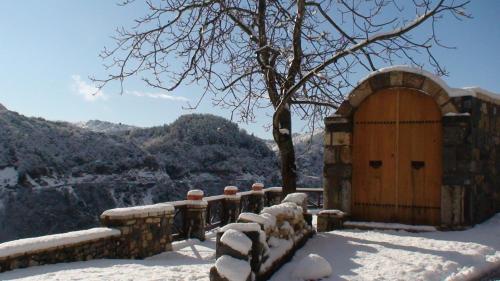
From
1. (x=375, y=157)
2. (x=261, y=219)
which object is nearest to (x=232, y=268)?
(x=261, y=219)

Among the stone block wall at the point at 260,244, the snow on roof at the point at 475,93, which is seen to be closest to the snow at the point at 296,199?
the stone block wall at the point at 260,244

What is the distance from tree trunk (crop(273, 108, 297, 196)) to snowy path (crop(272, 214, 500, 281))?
2.05m

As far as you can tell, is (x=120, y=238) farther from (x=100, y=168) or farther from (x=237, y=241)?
(x=100, y=168)

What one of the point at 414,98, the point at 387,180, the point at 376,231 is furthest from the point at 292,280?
the point at 414,98

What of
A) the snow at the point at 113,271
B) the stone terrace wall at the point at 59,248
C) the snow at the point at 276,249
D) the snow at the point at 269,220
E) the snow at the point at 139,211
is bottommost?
the snow at the point at 113,271

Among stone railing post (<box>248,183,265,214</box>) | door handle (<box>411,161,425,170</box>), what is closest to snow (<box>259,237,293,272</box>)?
door handle (<box>411,161,425,170</box>)

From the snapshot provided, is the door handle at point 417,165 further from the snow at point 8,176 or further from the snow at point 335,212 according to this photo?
the snow at point 8,176

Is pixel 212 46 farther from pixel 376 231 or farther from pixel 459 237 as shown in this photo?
Result: pixel 459 237

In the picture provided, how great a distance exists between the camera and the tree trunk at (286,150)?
10586mm

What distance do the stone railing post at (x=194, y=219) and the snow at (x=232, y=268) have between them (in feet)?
21.0

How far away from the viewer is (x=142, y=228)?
9164 millimetres

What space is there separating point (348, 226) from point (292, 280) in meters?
4.05

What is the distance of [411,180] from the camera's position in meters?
9.38

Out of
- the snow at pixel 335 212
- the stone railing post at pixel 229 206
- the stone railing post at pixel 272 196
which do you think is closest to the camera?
the snow at pixel 335 212
